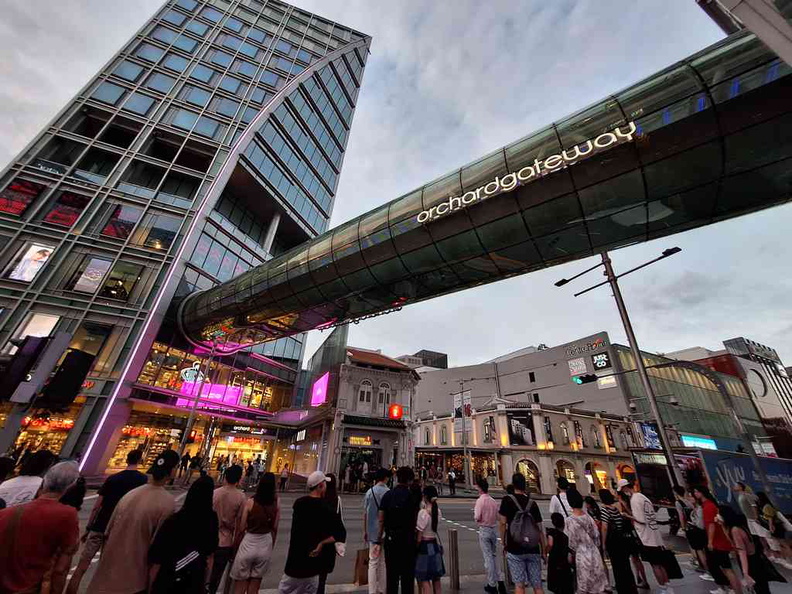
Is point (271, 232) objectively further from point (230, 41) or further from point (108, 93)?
point (230, 41)

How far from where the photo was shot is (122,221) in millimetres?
23500

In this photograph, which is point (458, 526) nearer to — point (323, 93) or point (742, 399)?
point (323, 93)

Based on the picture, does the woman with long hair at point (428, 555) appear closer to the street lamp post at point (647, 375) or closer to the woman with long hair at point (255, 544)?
the woman with long hair at point (255, 544)

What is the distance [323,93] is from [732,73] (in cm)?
4845

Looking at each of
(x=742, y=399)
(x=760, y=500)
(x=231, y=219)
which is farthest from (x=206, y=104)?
(x=742, y=399)

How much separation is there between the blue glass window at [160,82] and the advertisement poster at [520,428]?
159ft

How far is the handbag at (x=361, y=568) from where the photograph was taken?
6195mm

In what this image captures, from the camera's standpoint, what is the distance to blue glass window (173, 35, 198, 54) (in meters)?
34.6

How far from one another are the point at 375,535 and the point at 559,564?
9.72 ft

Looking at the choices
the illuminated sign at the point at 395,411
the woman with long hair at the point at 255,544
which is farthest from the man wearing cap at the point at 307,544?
the illuminated sign at the point at 395,411

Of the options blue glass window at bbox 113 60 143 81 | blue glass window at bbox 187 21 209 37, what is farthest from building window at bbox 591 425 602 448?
blue glass window at bbox 187 21 209 37

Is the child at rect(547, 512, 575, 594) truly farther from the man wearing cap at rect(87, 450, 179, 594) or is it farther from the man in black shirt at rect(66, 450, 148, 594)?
the man in black shirt at rect(66, 450, 148, 594)

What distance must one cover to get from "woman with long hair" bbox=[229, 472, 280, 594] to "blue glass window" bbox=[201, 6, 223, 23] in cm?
5371

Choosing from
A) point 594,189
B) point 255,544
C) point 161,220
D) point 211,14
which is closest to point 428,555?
point 255,544
